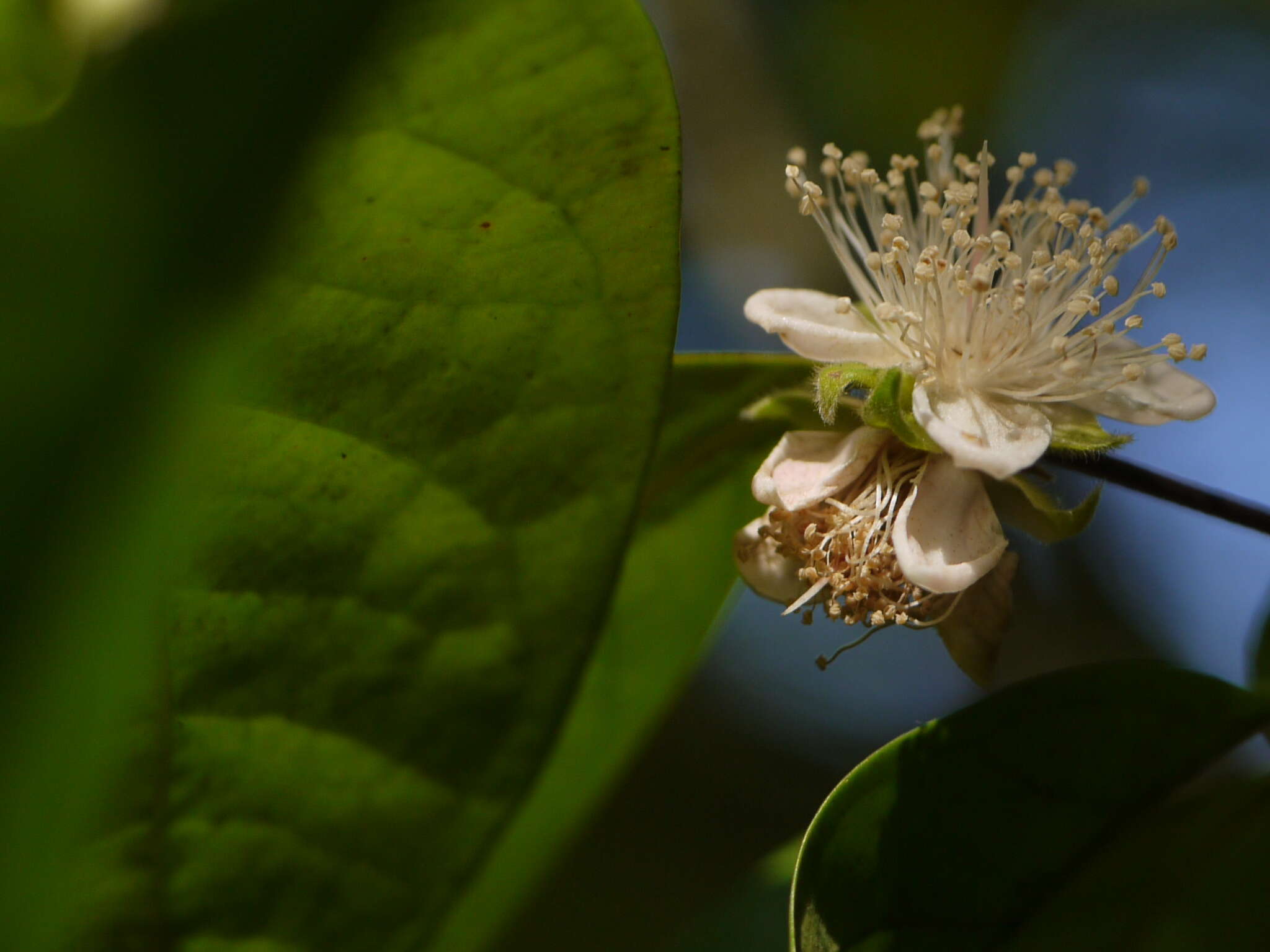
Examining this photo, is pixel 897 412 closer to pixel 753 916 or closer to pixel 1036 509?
pixel 1036 509

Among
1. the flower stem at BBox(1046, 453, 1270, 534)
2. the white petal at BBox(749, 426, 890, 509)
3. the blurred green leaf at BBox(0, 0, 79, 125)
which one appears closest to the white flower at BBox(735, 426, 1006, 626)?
the white petal at BBox(749, 426, 890, 509)

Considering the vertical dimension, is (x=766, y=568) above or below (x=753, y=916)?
above

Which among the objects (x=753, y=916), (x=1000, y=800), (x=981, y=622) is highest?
(x=981, y=622)

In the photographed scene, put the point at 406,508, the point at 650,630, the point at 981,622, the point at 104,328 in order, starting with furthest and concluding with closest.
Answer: the point at 650,630
the point at 981,622
the point at 406,508
the point at 104,328

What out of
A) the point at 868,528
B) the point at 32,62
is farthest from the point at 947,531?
the point at 32,62

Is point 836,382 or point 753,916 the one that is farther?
point 753,916

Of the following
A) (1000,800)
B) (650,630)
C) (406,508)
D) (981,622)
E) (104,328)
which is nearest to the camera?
(104,328)

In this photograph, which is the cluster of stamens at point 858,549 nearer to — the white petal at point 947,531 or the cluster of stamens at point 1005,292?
the white petal at point 947,531

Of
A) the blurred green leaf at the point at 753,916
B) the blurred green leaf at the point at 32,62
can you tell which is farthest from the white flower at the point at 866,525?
the blurred green leaf at the point at 32,62
